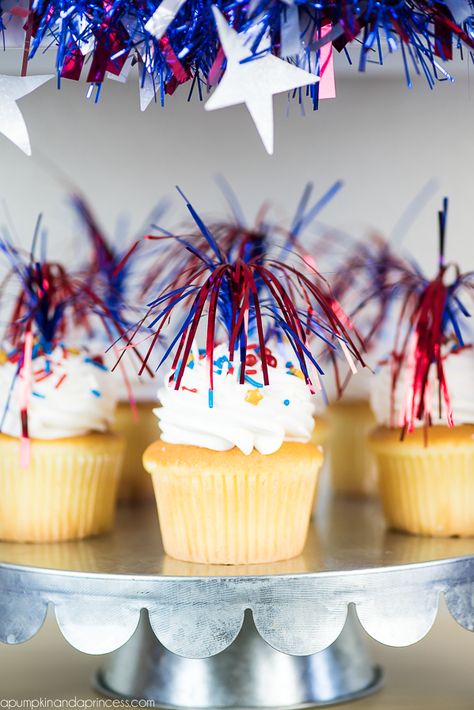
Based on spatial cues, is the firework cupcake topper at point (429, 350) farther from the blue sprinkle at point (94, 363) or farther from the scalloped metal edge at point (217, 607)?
the blue sprinkle at point (94, 363)

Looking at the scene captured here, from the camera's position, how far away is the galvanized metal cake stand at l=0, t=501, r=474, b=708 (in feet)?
3.53

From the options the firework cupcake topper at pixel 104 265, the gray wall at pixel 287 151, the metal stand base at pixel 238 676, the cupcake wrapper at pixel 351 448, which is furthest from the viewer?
the gray wall at pixel 287 151

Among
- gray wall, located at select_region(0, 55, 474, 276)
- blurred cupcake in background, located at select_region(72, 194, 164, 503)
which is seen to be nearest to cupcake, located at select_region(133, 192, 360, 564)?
blurred cupcake in background, located at select_region(72, 194, 164, 503)

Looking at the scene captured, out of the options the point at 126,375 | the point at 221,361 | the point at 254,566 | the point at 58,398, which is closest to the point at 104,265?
the point at 126,375

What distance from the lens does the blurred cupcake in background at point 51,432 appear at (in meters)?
1.34

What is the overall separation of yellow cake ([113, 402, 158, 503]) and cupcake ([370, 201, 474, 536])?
46cm

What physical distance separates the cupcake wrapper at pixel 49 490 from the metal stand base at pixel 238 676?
171 mm

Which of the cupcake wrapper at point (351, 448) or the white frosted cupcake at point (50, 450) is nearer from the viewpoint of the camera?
the white frosted cupcake at point (50, 450)

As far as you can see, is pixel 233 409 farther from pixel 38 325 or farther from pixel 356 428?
pixel 356 428

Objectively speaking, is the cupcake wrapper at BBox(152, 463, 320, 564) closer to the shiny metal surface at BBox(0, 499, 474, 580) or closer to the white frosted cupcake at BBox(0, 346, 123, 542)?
the shiny metal surface at BBox(0, 499, 474, 580)

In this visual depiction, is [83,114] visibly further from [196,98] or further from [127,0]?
[127,0]

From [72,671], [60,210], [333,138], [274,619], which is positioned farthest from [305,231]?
[274,619]

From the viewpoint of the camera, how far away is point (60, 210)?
2.04m

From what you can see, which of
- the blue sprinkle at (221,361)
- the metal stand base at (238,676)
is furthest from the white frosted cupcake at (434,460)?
the blue sprinkle at (221,361)
